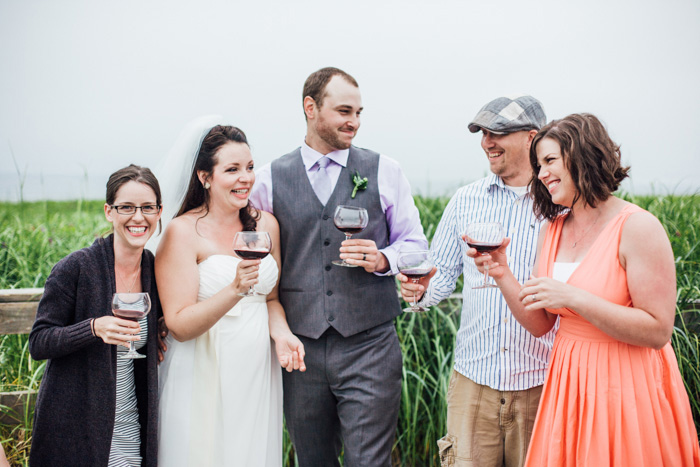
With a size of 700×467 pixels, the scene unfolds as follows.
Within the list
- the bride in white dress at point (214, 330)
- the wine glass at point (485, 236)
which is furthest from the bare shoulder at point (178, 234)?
the wine glass at point (485, 236)

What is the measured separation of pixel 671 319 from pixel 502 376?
69 centimetres

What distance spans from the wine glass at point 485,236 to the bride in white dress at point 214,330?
0.84 m

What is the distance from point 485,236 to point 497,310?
0.45 metres

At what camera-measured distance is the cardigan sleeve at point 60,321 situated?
6.16 ft

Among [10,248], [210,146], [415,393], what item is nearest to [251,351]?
[210,146]

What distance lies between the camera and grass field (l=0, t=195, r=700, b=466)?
2896 mm

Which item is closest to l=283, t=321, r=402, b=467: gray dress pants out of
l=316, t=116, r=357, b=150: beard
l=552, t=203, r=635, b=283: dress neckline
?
l=316, t=116, r=357, b=150: beard

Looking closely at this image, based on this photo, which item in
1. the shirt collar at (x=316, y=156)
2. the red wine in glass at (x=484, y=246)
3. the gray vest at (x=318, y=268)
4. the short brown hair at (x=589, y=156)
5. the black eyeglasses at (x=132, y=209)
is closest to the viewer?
the short brown hair at (x=589, y=156)

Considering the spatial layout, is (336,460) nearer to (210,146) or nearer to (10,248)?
(210,146)

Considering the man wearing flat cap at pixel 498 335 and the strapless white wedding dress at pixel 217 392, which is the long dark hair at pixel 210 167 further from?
the man wearing flat cap at pixel 498 335

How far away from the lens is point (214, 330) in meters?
2.24

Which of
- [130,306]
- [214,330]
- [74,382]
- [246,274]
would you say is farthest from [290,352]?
[74,382]

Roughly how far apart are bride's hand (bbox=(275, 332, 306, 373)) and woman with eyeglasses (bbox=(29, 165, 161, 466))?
492mm

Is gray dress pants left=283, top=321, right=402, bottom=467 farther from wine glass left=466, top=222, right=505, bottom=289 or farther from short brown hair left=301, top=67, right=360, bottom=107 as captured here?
short brown hair left=301, top=67, right=360, bottom=107
